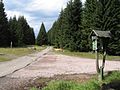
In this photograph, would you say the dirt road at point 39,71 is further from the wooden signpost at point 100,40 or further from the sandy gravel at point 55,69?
the wooden signpost at point 100,40

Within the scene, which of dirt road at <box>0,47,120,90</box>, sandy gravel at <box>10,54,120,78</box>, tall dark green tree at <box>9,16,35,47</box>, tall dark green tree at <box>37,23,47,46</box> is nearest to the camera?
dirt road at <box>0,47,120,90</box>

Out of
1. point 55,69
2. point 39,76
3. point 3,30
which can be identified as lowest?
point 55,69

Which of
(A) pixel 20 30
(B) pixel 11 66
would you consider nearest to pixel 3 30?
(A) pixel 20 30

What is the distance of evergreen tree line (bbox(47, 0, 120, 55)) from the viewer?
61.6 metres

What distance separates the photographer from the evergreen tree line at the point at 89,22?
6160cm

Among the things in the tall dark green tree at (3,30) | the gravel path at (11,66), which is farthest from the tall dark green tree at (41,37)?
the gravel path at (11,66)

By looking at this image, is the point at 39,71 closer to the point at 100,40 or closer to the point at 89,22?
the point at 100,40

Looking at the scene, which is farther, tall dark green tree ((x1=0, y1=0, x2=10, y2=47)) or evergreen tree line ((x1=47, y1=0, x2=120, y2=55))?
tall dark green tree ((x1=0, y1=0, x2=10, y2=47))

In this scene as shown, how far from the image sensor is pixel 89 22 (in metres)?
65.4

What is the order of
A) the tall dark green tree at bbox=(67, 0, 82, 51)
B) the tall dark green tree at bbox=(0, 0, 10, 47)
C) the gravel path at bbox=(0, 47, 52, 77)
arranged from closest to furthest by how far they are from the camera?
1. the gravel path at bbox=(0, 47, 52, 77)
2. the tall dark green tree at bbox=(67, 0, 82, 51)
3. the tall dark green tree at bbox=(0, 0, 10, 47)

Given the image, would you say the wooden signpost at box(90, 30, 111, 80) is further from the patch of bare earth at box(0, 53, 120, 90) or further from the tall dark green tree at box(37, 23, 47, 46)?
the tall dark green tree at box(37, 23, 47, 46)

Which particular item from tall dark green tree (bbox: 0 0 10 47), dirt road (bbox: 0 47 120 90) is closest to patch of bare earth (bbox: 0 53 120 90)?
dirt road (bbox: 0 47 120 90)

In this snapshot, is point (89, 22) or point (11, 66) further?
point (89, 22)

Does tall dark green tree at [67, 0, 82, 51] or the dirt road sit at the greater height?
tall dark green tree at [67, 0, 82, 51]
